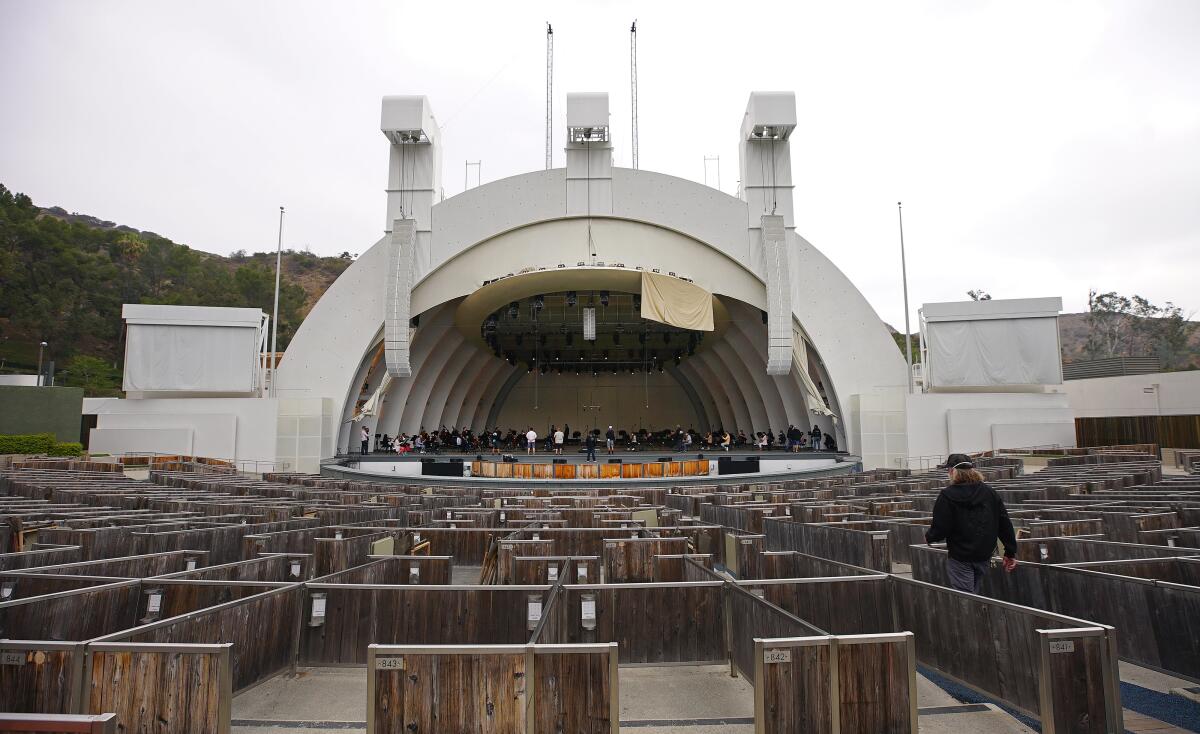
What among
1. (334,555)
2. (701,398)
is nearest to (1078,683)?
(334,555)

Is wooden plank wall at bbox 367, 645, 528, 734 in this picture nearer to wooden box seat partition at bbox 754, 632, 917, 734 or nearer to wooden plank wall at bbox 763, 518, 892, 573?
wooden box seat partition at bbox 754, 632, 917, 734

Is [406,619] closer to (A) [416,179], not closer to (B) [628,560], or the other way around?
(B) [628,560]

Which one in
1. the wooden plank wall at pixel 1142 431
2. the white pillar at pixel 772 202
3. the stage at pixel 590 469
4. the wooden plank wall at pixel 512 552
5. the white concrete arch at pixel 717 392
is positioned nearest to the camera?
the wooden plank wall at pixel 512 552

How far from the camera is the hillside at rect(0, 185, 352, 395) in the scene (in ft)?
146

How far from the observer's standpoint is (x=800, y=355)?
88.9 feet

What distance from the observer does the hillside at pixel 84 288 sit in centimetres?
4444

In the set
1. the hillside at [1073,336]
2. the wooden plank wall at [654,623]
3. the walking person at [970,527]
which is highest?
the hillside at [1073,336]

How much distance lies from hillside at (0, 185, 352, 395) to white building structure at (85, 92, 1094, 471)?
2331cm

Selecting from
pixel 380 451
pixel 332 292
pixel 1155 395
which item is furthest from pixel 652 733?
pixel 1155 395

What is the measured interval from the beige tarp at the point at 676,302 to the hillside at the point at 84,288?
1448 inches

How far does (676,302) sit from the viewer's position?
83.9ft

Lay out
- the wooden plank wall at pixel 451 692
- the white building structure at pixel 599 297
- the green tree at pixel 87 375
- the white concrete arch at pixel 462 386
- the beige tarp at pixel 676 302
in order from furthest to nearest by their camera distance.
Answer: the green tree at pixel 87 375 → the white concrete arch at pixel 462 386 → the white building structure at pixel 599 297 → the beige tarp at pixel 676 302 → the wooden plank wall at pixel 451 692

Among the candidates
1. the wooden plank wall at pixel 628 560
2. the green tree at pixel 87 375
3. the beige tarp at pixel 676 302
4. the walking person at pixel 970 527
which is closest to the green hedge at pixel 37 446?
the green tree at pixel 87 375

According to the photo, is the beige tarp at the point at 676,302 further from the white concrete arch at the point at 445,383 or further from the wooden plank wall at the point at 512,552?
the wooden plank wall at the point at 512,552
